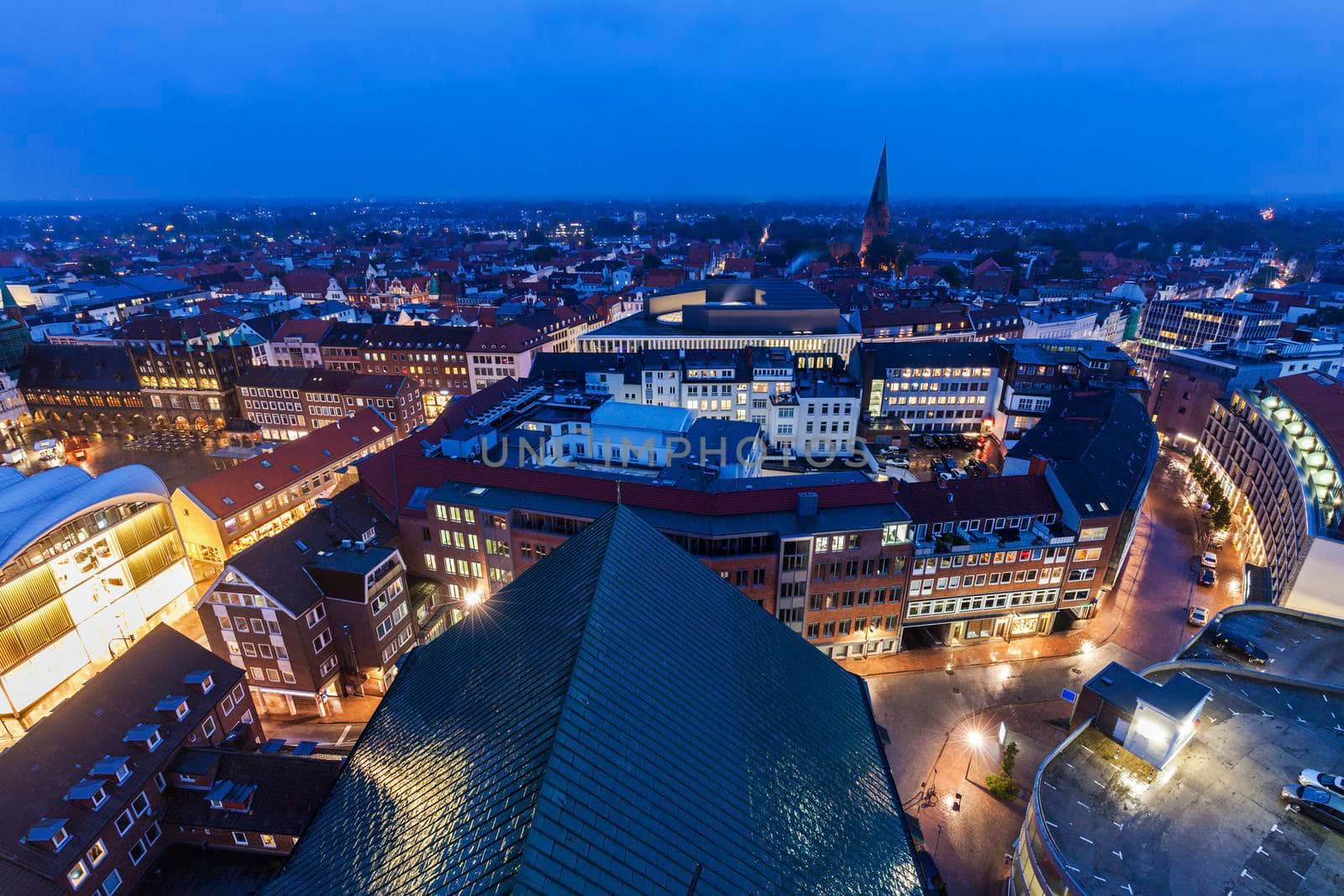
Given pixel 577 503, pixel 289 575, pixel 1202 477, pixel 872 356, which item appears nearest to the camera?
pixel 289 575

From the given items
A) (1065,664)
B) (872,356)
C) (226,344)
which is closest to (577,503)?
(1065,664)

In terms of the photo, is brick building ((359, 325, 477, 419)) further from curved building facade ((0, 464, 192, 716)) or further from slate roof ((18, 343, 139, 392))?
curved building facade ((0, 464, 192, 716))

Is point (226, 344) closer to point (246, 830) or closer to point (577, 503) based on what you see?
point (577, 503)

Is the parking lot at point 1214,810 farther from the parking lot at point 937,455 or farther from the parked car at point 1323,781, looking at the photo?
the parking lot at point 937,455

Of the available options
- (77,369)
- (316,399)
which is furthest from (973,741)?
(77,369)

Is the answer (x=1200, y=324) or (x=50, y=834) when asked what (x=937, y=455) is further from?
(x=50, y=834)

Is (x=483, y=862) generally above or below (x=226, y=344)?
above
